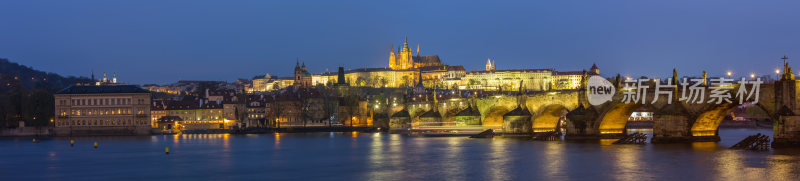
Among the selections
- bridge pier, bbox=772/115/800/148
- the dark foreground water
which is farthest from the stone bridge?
the dark foreground water

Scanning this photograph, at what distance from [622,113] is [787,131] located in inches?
715

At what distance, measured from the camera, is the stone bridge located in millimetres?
45500

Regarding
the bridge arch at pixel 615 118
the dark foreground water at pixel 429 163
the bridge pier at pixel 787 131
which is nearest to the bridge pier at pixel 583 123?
the bridge arch at pixel 615 118

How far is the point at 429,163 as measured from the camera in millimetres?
47156

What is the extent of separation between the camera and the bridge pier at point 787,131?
44656 mm

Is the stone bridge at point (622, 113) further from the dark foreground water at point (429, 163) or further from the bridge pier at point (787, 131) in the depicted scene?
the dark foreground water at point (429, 163)

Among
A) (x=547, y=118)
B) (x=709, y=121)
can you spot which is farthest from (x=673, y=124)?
(x=547, y=118)

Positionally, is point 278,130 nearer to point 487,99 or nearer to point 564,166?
point 487,99

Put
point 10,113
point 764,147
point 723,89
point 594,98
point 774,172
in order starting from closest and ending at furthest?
point 774,172 < point 723,89 < point 764,147 < point 594,98 < point 10,113

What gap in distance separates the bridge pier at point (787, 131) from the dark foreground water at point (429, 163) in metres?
0.74

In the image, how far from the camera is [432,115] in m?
94.8

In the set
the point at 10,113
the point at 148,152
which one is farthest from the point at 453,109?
the point at 10,113

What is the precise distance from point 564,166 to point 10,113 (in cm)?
A: 8192

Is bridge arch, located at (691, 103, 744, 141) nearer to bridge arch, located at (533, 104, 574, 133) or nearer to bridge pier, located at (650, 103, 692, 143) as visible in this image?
bridge pier, located at (650, 103, 692, 143)
